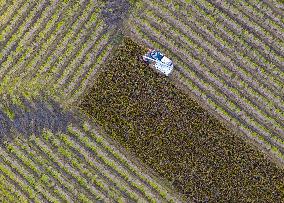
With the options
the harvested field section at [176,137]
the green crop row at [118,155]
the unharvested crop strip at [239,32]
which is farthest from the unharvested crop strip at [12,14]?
the unharvested crop strip at [239,32]

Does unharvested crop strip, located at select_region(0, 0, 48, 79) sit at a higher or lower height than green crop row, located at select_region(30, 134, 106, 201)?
higher

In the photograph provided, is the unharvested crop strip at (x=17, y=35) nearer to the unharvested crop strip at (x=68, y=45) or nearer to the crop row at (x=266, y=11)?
the unharvested crop strip at (x=68, y=45)

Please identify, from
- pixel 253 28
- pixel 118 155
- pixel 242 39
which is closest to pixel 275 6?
pixel 253 28

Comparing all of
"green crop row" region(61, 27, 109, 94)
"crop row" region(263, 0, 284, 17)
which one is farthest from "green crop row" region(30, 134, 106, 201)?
"crop row" region(263, 0, 284, 17)

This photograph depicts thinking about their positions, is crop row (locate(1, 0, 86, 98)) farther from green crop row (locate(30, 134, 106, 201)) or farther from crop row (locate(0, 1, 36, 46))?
green crop row (locate(30, 134, 106, 201))

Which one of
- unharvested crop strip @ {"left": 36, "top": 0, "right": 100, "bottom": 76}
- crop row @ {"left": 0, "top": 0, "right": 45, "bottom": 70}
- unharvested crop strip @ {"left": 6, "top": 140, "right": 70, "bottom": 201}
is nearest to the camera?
unharvested crop strip @ {"left": 6, "top": 140, "right": 70, "bottom": 201}

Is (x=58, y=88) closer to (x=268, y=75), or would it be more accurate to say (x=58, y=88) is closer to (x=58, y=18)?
(x=58, y=18)

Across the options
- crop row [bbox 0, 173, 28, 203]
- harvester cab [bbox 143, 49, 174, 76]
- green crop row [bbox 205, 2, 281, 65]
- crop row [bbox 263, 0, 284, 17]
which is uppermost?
crop row [bbox 263, 0, 284, 17]

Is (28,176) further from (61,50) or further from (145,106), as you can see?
(145,106)
